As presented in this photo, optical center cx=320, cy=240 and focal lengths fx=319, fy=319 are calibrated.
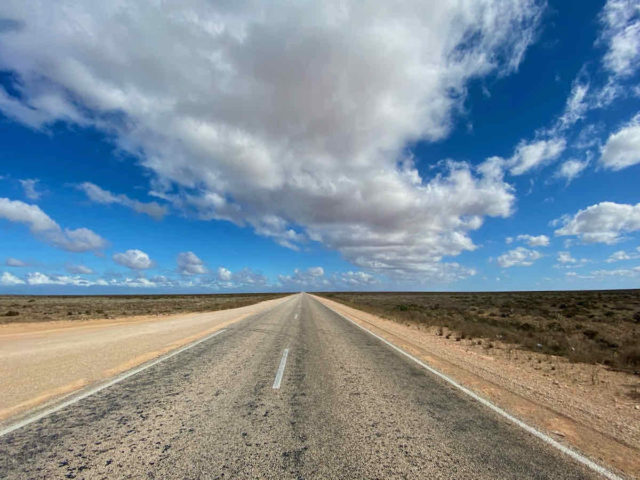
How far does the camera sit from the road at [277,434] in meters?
3.24

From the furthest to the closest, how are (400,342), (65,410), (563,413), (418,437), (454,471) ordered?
(400,342) < (563,413) < (65,410) < (418,437) < (454,471)

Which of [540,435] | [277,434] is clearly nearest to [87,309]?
[277,434]

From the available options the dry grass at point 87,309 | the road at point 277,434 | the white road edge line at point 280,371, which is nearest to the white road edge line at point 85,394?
the road at point 277,434

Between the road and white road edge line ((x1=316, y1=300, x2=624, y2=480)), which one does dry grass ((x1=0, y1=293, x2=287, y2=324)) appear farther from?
white road edge line ((x1=316, y1=300, x2=624, y2=480))

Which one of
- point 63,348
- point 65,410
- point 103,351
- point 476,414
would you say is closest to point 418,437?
point 476,414

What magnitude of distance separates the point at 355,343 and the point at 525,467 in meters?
8.11

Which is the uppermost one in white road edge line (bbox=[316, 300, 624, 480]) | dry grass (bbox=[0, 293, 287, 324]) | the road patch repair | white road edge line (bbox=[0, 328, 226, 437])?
dry grass (bbox=[0, 293, 287, 324])

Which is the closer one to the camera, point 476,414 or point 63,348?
point 476,414

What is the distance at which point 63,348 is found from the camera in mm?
9992

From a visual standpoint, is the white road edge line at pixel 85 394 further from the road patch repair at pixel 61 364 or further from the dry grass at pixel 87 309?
the dry grass at pixel 87 309

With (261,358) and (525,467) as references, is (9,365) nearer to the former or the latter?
(261,358)

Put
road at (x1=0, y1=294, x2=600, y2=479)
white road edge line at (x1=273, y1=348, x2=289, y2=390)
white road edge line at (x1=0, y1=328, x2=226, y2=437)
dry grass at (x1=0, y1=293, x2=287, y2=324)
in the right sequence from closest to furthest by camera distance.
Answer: road at (x1=0, y1=294, x2=600, y2=479) → white road edge line at (x1=0, y1=328, x2=226, y2=437) → white road edge line at (x1=273, y1=348, x2=289, y2=390) → dry grass at (x1=0, y1=293, x2=287, y2=324)

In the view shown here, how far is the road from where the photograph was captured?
3.24 m

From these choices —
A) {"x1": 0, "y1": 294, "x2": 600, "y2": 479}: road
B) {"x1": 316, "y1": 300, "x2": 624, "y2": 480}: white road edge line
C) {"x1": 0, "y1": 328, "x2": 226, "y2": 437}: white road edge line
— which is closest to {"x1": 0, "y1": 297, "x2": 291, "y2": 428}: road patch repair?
{"x1": 0, "y1": 328, "x2": 226, "y2": 437}: white road edge line
